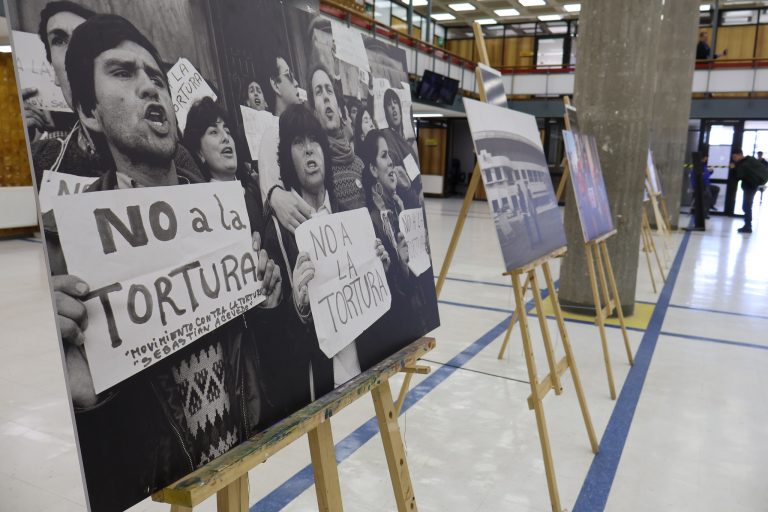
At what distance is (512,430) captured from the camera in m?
2.98

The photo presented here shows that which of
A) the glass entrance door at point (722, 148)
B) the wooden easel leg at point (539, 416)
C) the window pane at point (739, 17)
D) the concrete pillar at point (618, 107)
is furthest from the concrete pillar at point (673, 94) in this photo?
the wooden easel leg at point (539, 416)

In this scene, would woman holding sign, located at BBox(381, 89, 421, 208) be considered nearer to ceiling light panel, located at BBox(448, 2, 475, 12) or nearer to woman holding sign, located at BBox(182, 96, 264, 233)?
woman holding sign, located at BBox(182, 96, 264, 233)

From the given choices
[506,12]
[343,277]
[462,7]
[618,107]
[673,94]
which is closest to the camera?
[343,277]

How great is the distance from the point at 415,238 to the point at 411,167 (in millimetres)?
240

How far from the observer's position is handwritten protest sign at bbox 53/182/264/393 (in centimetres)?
87

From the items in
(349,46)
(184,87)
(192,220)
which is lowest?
(192,220)

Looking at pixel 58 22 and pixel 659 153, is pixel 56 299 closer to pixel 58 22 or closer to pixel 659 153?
pixel 58 22

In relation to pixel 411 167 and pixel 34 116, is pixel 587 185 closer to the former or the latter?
pixel 411 167

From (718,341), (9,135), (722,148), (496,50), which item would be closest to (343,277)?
(718,341)

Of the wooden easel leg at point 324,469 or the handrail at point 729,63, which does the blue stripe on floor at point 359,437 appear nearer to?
the wooden easel leg at point 324,469

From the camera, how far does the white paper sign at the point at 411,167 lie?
1887 mm

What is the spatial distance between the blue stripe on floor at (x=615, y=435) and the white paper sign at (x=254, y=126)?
6.25 feet

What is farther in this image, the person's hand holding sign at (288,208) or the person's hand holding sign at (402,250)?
the person's hand holding sign at (402,250)

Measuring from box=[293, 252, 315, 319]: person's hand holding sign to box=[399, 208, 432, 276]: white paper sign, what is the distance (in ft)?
1.70
